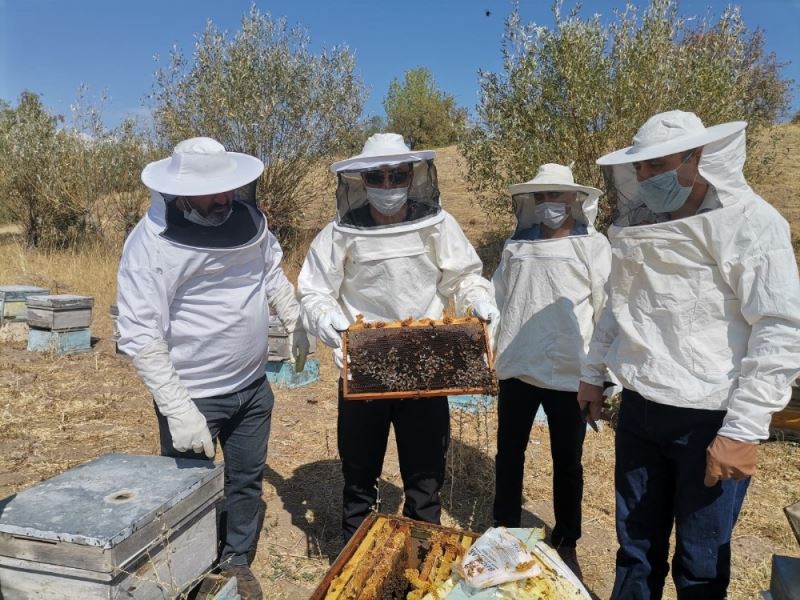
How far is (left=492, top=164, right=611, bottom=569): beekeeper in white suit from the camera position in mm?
3225

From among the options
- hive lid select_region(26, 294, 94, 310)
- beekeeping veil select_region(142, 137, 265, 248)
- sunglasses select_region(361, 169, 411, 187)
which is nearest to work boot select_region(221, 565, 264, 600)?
beekeeping veil select_region(142, 137, 265, 248)

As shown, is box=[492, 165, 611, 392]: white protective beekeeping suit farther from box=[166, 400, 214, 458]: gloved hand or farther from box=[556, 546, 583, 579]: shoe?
box=[166, 400, 214, 458]: gloved hand

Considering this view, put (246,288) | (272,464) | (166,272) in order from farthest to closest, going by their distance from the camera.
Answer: (272,464) < (246,288) < (166,272)

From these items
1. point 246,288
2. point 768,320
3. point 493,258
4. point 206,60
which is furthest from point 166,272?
point 206,60

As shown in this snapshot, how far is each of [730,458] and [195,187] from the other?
2.37 metres

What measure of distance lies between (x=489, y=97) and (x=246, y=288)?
7.96 meters

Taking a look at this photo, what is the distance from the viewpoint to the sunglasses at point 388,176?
289cm

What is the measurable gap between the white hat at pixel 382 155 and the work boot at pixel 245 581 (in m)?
2.13

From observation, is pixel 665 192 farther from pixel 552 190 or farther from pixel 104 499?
pixel 104 499

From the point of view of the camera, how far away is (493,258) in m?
11.9

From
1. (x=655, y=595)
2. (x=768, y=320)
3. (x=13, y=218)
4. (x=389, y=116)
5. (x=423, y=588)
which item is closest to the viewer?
Result: (x=768, y=320)

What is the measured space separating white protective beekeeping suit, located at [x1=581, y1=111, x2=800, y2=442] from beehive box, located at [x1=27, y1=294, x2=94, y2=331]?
7.83 m

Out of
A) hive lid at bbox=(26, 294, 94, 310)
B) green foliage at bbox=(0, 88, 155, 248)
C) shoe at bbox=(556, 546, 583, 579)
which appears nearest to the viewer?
shoe at bbox=(556, 546, 583, 579)

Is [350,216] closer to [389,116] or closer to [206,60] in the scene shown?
[206,60]
